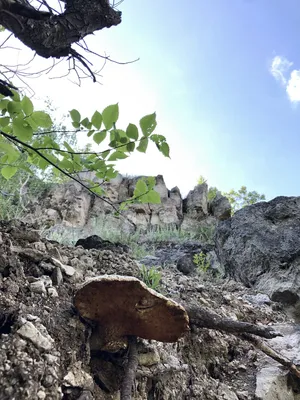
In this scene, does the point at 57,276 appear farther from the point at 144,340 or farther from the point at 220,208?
the point at 220,208

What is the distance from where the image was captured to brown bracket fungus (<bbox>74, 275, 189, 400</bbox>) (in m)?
1.24

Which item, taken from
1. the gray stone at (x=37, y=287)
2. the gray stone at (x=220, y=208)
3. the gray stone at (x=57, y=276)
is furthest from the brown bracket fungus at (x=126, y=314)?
the gray stone at (x=220, y=208)

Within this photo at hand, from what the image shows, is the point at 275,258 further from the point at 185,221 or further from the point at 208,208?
the point at 208,208

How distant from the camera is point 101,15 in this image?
2000 millimetres

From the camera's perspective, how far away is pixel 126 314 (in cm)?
130

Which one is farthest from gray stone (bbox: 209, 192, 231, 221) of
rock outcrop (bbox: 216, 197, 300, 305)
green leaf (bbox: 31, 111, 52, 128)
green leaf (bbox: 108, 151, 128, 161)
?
green leaf (bbox: 31, 111, 52, 128)

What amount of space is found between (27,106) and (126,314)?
84 cm

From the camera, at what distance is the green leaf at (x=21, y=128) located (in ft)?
3.93

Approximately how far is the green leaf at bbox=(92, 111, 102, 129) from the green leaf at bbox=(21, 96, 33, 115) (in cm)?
24

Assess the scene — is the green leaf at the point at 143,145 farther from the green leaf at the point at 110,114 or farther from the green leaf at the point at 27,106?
the green leaf at the point at 27,106

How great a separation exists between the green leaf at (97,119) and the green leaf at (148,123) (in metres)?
0.17

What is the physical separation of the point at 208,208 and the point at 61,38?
280 inches

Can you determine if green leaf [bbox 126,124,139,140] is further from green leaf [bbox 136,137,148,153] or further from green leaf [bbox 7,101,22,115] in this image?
green leaf [bbox 7,101,22,115]

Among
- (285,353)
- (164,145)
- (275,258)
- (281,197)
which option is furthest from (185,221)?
(164,145)
